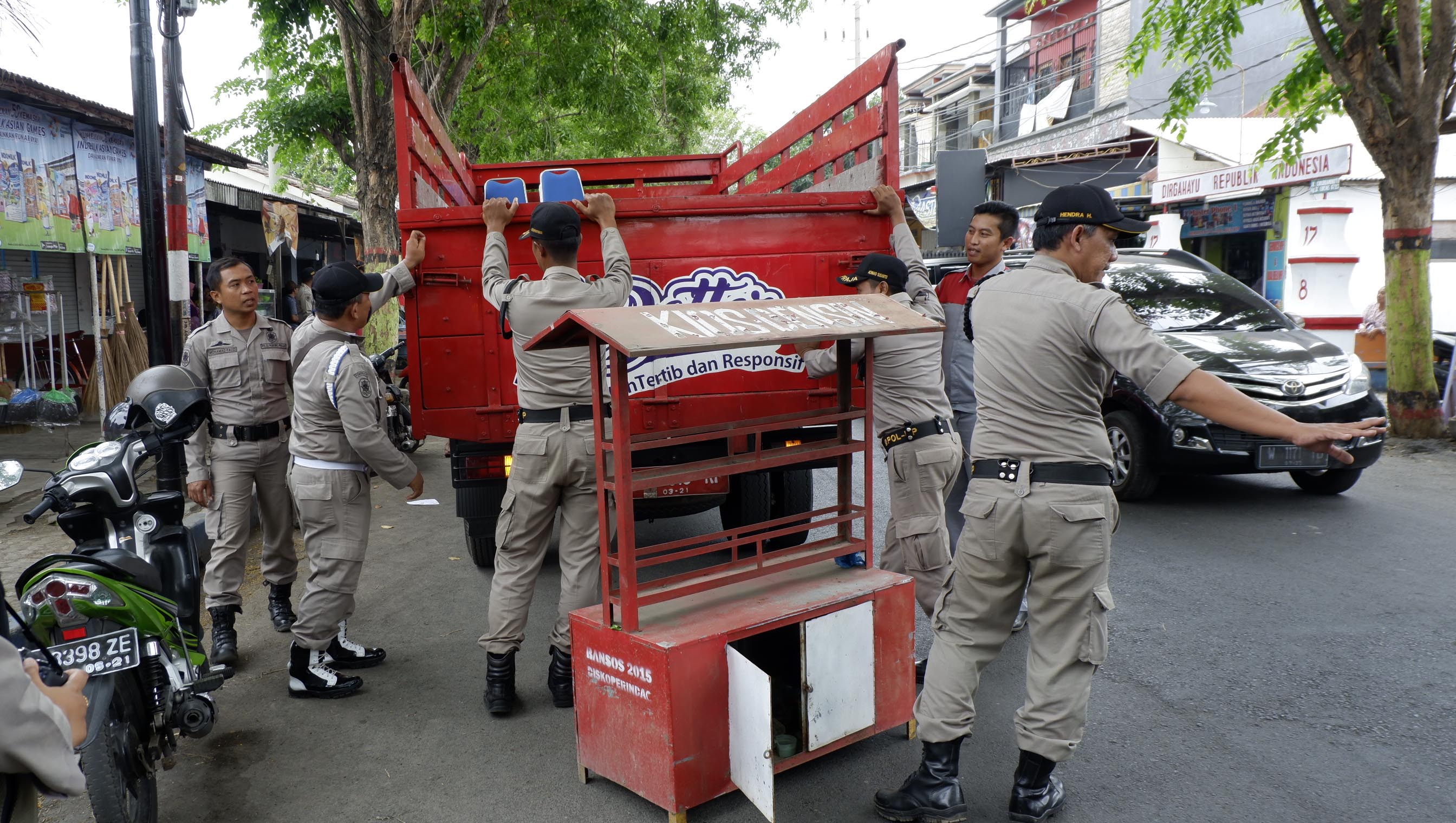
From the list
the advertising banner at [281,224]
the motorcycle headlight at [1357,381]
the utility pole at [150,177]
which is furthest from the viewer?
the advertising banner at [281,224]

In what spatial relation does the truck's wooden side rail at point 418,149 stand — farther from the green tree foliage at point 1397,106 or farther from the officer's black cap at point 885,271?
the green tree foliage at point 1397,106

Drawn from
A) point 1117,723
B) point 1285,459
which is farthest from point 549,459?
point 1285,459

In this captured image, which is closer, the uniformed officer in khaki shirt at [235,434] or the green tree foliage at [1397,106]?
the uniformed officer in khaki shirt at [235,434]

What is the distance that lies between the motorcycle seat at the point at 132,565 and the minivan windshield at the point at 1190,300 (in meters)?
6.64

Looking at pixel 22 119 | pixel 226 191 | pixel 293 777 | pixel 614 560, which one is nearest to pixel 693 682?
pixel 614 560

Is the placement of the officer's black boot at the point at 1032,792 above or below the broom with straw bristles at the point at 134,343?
below

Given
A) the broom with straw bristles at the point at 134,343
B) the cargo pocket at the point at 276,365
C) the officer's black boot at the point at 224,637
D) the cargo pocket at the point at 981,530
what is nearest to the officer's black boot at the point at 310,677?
the officer's black boot at the point at 224,637

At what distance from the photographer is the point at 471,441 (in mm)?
4938

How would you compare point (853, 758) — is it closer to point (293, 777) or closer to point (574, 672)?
point (574, 672)

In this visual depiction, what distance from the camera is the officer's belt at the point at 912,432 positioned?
4117 millimetres

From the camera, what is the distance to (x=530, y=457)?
388 cm

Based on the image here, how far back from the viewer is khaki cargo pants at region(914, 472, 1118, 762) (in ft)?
9.46

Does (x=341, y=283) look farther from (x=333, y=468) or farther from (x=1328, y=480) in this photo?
(x=1328, y=480)

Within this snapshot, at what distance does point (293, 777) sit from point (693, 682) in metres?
1.55
